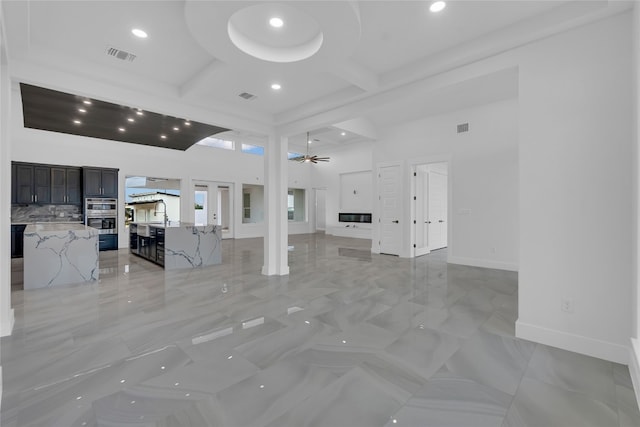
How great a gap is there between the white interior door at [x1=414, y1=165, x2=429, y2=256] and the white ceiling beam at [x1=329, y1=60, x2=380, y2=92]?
4.20m

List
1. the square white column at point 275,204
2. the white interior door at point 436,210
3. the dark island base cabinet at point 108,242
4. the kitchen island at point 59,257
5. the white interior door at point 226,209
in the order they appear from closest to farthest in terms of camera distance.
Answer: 1. the kitchen island at point 59,257
2. the square white column at point 275,204
3. the dark island base cabinet at point 108,242
4. the white interior door at point 436,210
5. the white interior door at point 226,209

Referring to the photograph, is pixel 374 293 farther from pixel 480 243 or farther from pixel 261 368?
pixel 480 243

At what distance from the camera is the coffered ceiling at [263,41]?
7.95 feet

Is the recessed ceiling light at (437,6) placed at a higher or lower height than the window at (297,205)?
higher

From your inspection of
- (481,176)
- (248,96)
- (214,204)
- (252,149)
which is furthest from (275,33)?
(252,149)

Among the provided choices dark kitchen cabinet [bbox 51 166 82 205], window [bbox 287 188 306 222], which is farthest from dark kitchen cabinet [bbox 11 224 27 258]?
window [bbox 287 188 306 222]

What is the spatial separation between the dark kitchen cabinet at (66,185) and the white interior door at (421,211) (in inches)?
348

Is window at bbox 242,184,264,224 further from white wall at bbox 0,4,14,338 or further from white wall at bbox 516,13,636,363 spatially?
white wall at bbox 516,13,636,363

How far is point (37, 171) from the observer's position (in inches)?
279

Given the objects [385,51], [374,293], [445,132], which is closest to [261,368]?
[374,293]

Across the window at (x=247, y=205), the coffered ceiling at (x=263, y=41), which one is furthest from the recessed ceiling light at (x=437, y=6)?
the window at (x=247, y=205)

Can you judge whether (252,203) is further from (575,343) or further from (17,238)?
(575,343)

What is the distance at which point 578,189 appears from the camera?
2.52 meters

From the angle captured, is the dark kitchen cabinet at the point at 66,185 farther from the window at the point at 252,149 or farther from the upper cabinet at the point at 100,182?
the window at the point at 252,149
